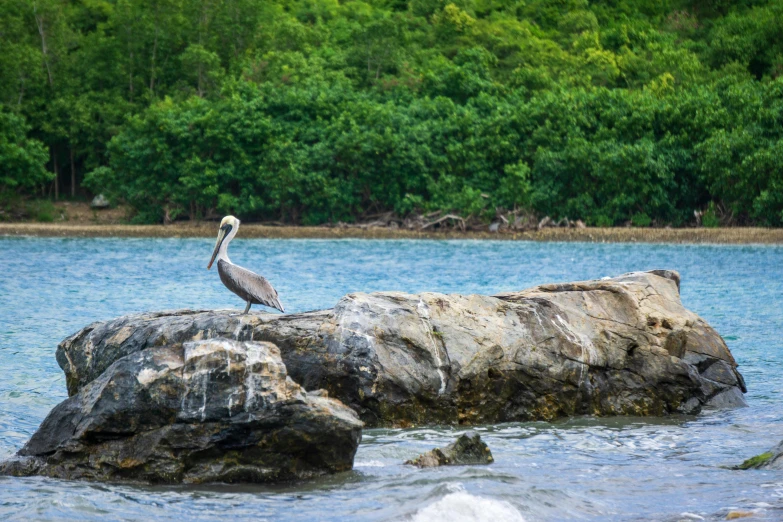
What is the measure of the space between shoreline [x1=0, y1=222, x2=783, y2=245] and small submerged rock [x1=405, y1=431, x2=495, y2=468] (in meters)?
36.1

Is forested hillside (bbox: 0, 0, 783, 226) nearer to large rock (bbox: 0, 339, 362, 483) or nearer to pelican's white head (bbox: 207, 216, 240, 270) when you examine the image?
pelican's white head (bbox: 207, 216, 240, 270)

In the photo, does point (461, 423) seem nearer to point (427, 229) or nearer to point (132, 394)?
point (132, 394)

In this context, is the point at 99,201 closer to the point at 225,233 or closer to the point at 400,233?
the point at 400,233

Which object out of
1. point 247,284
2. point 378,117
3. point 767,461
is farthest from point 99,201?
point 767,461

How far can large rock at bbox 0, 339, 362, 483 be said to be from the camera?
788cm

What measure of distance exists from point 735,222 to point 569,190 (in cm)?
803

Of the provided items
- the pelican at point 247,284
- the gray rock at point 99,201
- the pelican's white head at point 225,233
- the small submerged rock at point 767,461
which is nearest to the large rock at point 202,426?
the pelican at point 247,284

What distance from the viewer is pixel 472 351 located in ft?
33.6

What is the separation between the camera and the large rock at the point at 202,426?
7.88 metres

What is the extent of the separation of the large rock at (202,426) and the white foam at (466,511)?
125 centimetres

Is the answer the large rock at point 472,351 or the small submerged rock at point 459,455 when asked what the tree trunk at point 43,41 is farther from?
the small submerged rock at point 459,455

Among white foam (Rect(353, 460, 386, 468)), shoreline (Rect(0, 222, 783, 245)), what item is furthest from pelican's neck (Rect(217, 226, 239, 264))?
shoreline (Rect(0, 222, 783, 245))

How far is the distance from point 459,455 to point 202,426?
219 cm

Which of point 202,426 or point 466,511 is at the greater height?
point 202,426
